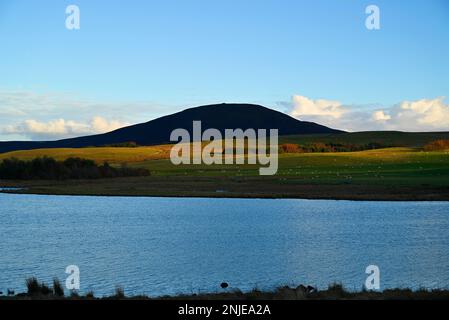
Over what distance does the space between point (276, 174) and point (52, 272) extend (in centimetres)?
6225

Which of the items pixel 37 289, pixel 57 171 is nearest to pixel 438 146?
pixel 57 171

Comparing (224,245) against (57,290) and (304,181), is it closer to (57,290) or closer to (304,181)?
(57,290)

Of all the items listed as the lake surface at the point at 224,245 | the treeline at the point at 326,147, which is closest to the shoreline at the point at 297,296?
the lake surface at the point at 224,245

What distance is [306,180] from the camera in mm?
72625

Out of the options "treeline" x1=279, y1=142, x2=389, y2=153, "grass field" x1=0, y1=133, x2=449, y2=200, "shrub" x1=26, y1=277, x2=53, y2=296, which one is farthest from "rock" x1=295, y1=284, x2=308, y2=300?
"treeline" x1=279, y1=142, x2=389, y2=153

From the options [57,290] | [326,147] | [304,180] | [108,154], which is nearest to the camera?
[57,290]

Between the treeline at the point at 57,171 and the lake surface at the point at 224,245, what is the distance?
131 feet

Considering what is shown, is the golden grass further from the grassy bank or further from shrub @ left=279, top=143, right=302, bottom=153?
shrub @ left=279, top=143, right=302, bottom=153

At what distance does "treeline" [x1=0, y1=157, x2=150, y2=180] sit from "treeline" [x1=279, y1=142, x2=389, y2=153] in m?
38.9

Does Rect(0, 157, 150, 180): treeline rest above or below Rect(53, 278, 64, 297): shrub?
above

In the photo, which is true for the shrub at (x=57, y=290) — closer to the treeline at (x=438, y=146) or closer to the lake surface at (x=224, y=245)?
the lake surface at (x=224, y=245)

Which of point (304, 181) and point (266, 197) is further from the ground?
point (304, 181)

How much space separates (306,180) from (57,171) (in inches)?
1509

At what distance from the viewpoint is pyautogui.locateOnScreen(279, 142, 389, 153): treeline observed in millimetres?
125037
